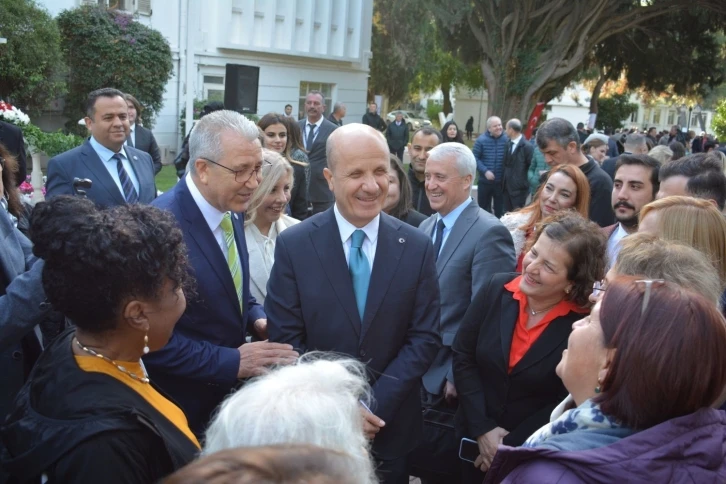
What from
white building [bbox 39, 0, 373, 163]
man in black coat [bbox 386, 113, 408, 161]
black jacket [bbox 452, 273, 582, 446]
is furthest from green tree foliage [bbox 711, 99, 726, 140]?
black jacket [bbox 452, 273, 582, 446]

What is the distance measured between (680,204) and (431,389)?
168cm

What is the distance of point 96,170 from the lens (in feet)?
18.2

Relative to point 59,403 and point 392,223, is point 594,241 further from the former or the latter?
point 59,403

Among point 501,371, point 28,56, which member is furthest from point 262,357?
point 28,56

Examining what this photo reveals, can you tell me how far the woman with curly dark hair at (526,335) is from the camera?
3299mm

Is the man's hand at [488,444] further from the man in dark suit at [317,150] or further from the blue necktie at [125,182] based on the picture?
the man in dark suit at [317,150]

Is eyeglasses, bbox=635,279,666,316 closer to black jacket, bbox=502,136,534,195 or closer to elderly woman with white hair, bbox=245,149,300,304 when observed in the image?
elderly woman with white hair, bbox=245,149,300,304

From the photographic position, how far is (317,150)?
9125 millimetres

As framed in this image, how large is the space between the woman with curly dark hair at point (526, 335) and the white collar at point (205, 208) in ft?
4.43

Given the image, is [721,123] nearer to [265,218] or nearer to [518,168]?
[518,168]

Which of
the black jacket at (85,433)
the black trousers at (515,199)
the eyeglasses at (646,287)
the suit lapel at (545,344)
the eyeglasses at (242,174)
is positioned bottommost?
the black trousers at (515,199)

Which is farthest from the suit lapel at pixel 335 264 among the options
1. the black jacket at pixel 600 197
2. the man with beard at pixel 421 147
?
the man with beard at pixel 421 147

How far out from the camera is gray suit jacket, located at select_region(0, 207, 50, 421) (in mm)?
2775

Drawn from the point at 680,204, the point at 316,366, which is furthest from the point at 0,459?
the point at 680,204
